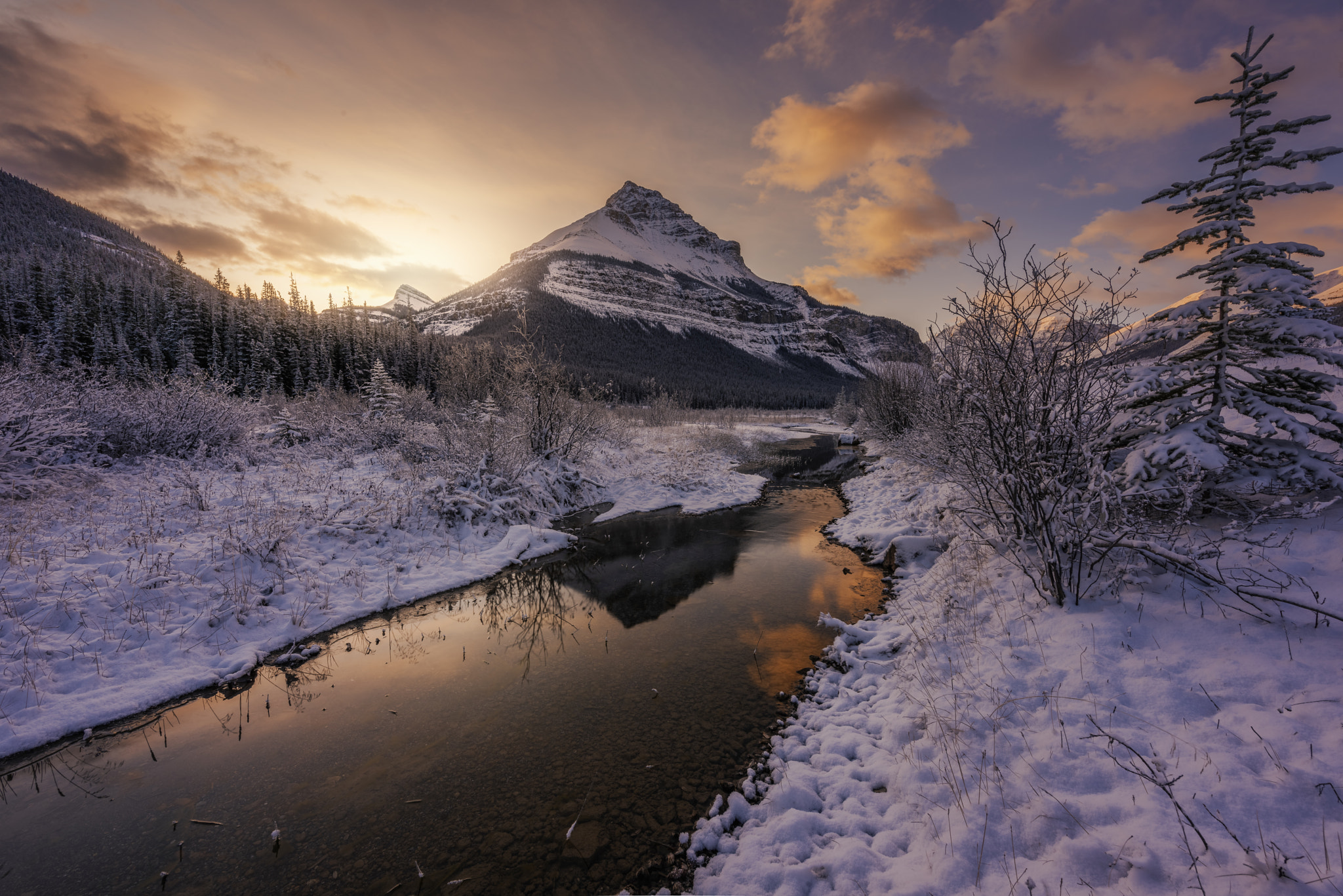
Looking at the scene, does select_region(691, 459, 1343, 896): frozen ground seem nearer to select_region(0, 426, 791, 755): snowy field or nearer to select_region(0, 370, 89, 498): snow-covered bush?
select_region(0, 426, 791, 755): snowy field

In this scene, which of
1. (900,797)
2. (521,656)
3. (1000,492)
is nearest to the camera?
(900,797)

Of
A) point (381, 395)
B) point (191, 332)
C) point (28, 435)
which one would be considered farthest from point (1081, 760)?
point (191, 332)

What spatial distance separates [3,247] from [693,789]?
24472 centimetres

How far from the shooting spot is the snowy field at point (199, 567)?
21.9ft

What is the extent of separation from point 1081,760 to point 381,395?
31568mm

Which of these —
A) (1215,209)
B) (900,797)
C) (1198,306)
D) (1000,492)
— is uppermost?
(1215,209)

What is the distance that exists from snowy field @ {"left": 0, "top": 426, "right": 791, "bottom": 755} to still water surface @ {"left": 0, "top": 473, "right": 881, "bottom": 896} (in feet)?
2.50

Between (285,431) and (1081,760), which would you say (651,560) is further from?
(285,431)

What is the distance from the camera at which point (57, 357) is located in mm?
37562

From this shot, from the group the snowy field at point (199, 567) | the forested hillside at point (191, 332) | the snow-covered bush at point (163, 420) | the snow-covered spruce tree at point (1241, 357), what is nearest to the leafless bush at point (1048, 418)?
the snow-covered spruce tree at point (1241, 357)

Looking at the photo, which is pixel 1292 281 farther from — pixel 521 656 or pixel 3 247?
pixel 3 247

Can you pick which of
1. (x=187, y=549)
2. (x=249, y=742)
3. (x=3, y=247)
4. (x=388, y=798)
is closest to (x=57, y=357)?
(x=187, y=549)

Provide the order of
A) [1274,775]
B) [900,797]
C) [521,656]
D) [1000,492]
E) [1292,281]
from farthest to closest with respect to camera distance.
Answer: [521,656]
[1000,492]
[1292,281]
[900,797]
[1274,775]

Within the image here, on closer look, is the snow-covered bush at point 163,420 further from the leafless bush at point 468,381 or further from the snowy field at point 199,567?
the leafless bush at point 468,381
